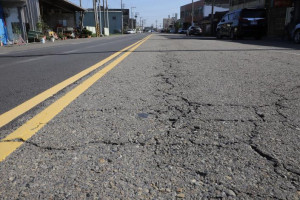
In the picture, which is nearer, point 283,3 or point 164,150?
point 164,150

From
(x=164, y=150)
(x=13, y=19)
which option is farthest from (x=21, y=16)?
(x=164, y=150)

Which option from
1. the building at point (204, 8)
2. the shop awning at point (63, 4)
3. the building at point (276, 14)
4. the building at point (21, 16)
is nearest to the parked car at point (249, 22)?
the building at point (276, 14)

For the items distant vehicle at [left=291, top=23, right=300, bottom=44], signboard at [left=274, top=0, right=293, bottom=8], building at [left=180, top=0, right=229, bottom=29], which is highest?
building at [left=180, top=0, right=229, bottom=29]

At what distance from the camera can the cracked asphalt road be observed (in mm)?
1272

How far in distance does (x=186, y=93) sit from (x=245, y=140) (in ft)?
4.49

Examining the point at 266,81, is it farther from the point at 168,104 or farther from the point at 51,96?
the point at 51,96

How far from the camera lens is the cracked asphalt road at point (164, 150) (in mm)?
1272

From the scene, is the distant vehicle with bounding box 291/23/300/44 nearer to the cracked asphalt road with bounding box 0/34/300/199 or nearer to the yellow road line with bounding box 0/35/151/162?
the cracked asphalt road with bounding box 0/34/300/199

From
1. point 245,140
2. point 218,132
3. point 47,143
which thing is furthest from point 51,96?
point 245,140

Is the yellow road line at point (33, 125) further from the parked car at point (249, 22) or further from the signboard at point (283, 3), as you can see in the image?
the signboard at point (283, 3)

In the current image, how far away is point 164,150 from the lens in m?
1.66

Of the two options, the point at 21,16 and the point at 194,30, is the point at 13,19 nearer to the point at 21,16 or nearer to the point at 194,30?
the point at 21,16

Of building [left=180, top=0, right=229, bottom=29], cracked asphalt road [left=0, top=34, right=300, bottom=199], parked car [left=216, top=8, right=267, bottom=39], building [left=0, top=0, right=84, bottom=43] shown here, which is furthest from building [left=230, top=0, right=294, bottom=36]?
building [left=180, top=0, right=229, bottom=29]

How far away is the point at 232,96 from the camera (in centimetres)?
294
